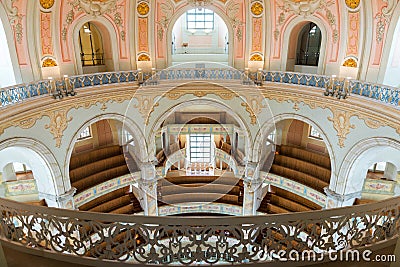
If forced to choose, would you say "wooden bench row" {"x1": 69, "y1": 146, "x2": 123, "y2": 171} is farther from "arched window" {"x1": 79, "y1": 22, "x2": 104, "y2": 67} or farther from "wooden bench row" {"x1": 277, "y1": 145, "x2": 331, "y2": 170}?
"wooden bench row" {"x1": 277, "y1": 145, "x2": 331, "y2": 170}

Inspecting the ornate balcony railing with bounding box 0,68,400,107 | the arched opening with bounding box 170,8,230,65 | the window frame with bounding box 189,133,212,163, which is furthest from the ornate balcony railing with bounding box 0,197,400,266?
the arched opening with bounding box 170,8,230,65

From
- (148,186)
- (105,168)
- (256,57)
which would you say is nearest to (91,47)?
(105,168)

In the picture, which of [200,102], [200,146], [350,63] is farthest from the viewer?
[200,146]

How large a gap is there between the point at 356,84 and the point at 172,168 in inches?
332

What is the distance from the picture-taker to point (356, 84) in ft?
29.7

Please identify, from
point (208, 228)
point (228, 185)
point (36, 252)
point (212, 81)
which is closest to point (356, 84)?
point (212, 81)

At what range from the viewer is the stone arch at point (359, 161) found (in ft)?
29.5

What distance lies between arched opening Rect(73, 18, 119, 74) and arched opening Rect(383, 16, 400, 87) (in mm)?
8903

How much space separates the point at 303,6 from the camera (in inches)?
420

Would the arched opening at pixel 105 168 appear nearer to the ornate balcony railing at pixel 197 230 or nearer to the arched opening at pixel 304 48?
the arched opening at pixel 304 48

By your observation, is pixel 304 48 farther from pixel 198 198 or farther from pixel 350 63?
pixel 198 198

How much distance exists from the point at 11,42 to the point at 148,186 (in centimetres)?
652

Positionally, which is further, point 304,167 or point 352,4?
point 304,167

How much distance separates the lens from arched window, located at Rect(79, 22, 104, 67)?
12.1 m
